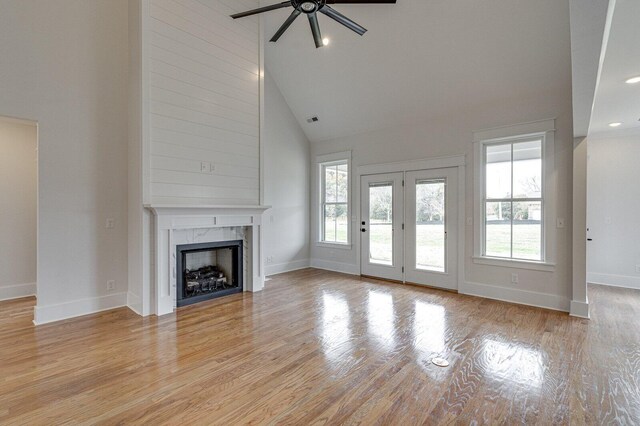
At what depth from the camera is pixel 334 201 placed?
660cm

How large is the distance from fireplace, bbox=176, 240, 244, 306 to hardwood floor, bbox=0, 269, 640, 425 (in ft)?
1.12

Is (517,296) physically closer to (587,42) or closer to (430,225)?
(430,225)

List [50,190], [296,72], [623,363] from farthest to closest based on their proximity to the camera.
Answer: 1. [296,72]
2. [50,190]
3. [623,363]

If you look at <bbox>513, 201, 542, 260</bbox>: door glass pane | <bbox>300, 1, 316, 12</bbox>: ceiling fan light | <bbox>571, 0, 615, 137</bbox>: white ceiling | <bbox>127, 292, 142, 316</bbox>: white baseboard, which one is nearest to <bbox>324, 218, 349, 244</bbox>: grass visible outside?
<bbox>513, 201, 542, 260</bbox>: door glass pane

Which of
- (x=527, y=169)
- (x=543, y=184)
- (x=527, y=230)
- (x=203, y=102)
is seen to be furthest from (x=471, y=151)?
(x=203, y=102)

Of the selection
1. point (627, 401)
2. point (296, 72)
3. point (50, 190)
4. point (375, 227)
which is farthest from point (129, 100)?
point (627, 401)

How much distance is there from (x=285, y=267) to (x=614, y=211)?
6022mm

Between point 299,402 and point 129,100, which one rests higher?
point 129,100

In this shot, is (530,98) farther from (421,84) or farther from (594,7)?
(594,7)

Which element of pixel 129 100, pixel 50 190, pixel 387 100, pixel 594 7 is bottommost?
pixel 50 190

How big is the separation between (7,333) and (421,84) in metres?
5.96

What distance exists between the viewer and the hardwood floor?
1.99 meters

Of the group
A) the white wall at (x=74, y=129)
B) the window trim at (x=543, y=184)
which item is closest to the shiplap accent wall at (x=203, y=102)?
the white wall at (x=74, y=129)

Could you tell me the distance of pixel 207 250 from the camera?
179 inches
